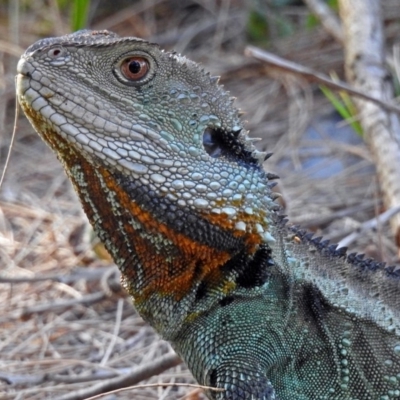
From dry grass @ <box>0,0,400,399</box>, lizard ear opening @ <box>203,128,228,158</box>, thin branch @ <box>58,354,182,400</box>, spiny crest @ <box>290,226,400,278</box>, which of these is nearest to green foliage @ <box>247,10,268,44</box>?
dry grass @ <box>0,0,400,399</box>

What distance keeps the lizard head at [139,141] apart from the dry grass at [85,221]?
150cm

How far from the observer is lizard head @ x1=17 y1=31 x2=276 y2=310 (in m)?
3.01

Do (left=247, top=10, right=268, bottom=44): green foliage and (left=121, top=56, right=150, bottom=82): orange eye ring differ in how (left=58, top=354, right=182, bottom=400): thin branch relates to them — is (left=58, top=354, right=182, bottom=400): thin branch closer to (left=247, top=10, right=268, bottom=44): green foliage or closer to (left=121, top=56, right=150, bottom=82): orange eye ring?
(left=121, top=56, right=150, bottom=82): orange eye ring

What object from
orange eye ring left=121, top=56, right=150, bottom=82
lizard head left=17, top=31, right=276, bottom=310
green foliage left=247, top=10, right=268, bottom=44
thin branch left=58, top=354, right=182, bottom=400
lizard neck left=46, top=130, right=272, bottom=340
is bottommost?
thin branch left=58, top=354, right=182, bottom=400

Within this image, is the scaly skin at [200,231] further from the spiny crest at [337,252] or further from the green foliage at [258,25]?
the green foliage at [258,25]

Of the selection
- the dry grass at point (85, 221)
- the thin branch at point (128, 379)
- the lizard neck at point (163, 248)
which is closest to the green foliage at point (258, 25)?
the dry grass at point (85, 221)

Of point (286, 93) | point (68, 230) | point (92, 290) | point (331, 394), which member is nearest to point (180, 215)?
point (331, 394)

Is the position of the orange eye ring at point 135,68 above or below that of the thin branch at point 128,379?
above

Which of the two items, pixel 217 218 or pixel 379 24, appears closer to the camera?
pixel 217 218

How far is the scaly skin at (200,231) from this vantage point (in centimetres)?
304

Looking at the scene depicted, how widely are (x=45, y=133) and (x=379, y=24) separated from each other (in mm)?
4490

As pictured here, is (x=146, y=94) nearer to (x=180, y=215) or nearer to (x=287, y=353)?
(x=180, y=215)

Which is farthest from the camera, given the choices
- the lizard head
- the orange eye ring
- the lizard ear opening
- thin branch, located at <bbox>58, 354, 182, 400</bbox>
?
thin branch, located at <bbox>58, 354, 182, 400</bbox>

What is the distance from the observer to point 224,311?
3.23 metres
